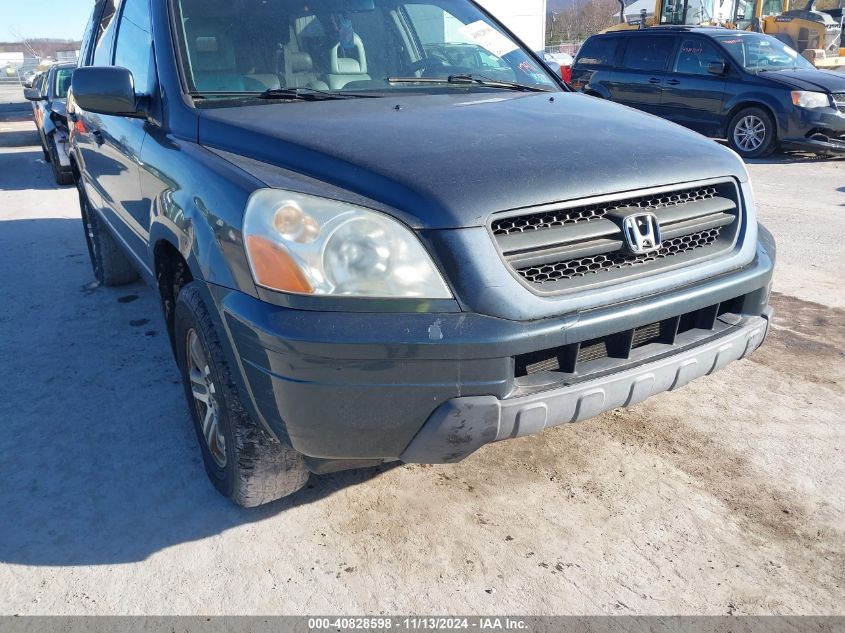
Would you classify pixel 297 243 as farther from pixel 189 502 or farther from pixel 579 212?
pixel 189 502

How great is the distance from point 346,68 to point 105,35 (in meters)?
1.97

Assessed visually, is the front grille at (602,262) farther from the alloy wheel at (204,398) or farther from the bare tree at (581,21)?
the bare tree at (581,21)

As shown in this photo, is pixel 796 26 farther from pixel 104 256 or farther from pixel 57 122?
pixel 104 256

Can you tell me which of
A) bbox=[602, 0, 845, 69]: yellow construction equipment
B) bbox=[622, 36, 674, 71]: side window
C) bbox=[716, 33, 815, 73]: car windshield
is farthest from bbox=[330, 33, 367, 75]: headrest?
bbox=[602, 0, 845, 69]: yellow construction equipment

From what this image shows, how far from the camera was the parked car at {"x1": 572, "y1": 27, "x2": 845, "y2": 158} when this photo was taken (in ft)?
31.1

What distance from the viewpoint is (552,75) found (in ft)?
11.9

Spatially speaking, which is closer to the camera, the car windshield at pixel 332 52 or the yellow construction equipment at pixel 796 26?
the car windshield at pixel 332 52

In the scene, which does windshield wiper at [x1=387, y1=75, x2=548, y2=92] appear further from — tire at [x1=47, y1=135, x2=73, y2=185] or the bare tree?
the bare tree

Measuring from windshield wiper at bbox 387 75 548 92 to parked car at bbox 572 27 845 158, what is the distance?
7698 mm

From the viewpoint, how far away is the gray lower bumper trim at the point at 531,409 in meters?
1.96

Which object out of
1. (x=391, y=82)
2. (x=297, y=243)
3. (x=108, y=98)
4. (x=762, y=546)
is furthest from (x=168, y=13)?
(x=762, y=546)

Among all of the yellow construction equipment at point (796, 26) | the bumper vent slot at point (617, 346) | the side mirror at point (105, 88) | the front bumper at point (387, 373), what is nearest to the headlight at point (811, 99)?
the yellow construction equipment at point (796, 26)

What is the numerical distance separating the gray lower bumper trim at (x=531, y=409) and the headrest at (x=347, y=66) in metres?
1.69

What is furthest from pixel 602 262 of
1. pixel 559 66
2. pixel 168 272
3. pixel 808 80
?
pixel 808 80
